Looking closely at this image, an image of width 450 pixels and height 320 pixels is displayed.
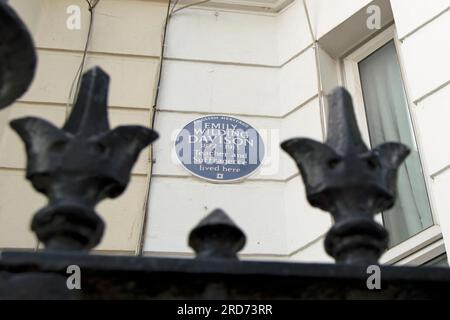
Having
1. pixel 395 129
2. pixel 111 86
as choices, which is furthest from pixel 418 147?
pixel 111 86

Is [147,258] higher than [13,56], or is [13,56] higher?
[13,56]

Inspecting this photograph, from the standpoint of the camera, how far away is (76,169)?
1137 mm

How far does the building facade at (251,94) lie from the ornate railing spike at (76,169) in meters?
1.85

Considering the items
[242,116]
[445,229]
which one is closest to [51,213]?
[445,229]

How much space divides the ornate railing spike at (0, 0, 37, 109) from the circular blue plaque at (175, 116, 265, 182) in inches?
94.0

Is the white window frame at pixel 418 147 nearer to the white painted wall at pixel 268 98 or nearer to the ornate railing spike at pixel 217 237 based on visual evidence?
the white painted wall at pixel 268 98

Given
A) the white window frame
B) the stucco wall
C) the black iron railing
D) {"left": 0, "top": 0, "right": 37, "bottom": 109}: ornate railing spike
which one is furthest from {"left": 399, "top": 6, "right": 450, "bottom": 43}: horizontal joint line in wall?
{"left": 0, "top": 0, "right": 37, "bottom": 109}: ornate railing spike

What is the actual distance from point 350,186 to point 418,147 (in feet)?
7.01

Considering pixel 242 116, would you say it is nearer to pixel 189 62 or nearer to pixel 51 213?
pixel 189 62

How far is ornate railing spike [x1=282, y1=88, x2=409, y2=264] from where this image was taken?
46.0 inches

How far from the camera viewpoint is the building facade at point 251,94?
311 cm

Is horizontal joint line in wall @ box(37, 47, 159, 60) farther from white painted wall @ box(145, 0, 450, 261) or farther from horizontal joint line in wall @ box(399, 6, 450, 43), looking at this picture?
horizontal joint line in wall @ box(399, 6, 450, 43)

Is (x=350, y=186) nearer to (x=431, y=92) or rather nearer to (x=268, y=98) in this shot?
(x=431, y=92)
